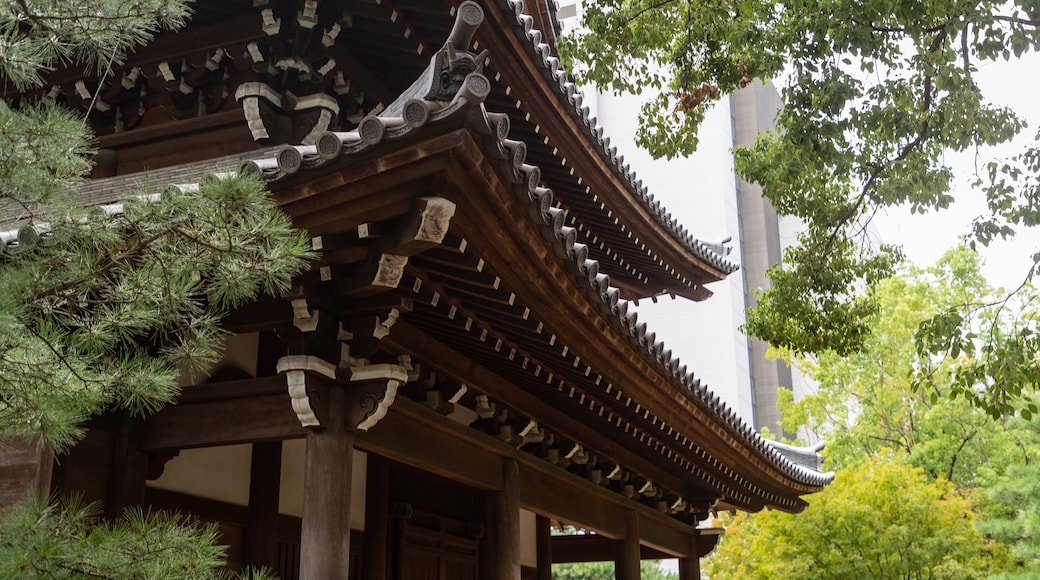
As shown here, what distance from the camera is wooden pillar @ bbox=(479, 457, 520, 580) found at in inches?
287

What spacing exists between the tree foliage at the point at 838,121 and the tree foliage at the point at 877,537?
9.12 m

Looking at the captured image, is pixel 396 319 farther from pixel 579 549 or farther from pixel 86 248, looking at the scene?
pixel 579 549

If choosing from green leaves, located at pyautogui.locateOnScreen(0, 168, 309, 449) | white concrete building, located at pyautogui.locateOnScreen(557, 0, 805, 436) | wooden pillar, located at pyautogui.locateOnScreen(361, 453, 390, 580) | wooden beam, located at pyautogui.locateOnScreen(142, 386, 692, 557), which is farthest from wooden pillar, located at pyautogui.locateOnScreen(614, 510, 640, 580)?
white concrete building, located at pyautogui.locateOnScreen(557, 0, 805, 436)

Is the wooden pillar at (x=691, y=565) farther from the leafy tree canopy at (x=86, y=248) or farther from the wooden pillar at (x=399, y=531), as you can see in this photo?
the leafy tree canopy at (x=86, y=248)

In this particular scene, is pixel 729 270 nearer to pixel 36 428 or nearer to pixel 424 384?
pixel 424 384

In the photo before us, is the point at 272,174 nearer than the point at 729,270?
Yes

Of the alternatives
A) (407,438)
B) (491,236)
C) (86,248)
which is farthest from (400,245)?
(407,438)

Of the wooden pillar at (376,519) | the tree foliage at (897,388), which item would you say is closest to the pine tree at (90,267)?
the wooden pillar at (376,519)

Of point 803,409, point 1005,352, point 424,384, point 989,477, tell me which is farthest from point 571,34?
point 803,409

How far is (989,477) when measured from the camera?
1947cm

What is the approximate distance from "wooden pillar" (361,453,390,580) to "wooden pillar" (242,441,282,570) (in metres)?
1.03

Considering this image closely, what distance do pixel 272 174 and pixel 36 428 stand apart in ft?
5.49

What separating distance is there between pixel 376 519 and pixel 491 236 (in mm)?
3898

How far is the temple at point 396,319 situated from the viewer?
4469 millimetres
